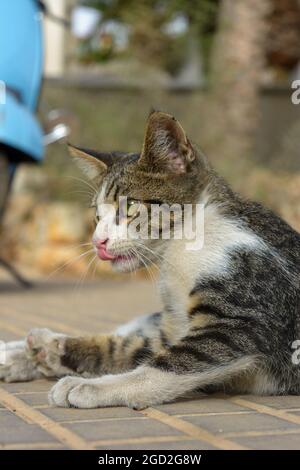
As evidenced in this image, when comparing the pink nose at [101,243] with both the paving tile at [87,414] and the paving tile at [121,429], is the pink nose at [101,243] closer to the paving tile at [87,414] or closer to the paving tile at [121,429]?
the paving tile at [87,414]

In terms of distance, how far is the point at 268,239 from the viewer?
3234 mm

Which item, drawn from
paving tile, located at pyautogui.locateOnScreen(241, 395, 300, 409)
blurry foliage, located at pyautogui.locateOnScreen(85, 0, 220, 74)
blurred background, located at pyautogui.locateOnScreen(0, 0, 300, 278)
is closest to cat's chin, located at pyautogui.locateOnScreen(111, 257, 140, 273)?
paving tile, located at pyautogui.locateOnScreen(241, 395, 300, 409)

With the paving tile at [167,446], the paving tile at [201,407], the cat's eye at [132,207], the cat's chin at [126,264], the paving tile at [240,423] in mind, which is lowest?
the paving tile at [167,446]

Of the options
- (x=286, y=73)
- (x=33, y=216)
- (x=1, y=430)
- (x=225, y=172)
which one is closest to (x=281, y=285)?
(x=1, y=430)

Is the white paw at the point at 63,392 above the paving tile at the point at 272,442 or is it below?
above

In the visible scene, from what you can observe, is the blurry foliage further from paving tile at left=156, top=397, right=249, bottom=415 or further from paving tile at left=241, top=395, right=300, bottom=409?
paving tile at left=156, top=397, right=249, bottom=415

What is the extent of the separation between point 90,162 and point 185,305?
0.81 meters

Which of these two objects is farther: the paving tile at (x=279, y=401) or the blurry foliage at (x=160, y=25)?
the blurry foliage at (x=160, y=25)

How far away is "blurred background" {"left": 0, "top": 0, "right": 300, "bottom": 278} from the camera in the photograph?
9.19 meters

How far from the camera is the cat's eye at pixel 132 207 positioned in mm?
3182

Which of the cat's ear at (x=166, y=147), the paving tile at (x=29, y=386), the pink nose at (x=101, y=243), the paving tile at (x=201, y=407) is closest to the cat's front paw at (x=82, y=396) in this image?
the paving tile at (x=201, y=407)

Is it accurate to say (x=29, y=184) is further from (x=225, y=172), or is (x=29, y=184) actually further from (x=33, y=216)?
(x=225, y=172)

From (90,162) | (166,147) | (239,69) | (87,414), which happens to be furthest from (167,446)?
(239,69)

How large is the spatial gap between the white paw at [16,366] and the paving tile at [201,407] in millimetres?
695
